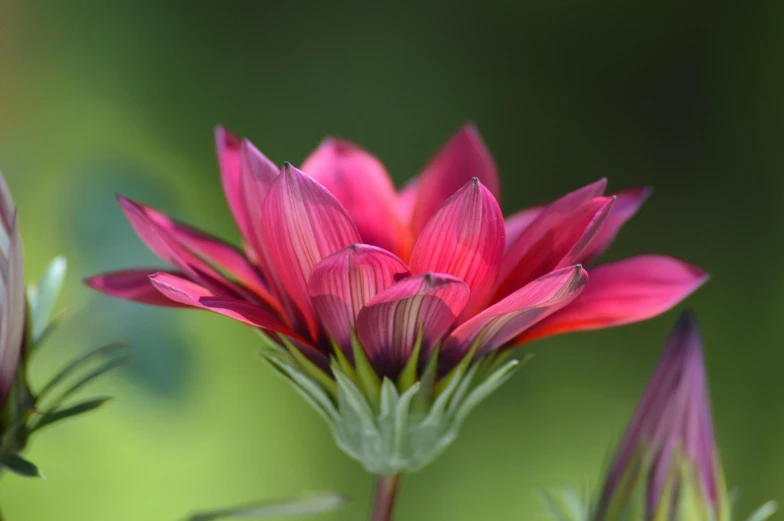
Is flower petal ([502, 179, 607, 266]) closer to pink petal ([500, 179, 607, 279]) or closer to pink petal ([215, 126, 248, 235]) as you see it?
pink petal ([500, 179, 607, 279])

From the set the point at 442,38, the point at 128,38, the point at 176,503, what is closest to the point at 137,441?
the point at 176,503

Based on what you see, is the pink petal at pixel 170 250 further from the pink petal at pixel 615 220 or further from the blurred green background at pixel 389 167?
the blurred green background at pixel 389 167

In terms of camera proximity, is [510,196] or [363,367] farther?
[510,196]

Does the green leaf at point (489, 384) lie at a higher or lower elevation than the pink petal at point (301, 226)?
lower

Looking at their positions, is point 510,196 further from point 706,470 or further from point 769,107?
point 706,470

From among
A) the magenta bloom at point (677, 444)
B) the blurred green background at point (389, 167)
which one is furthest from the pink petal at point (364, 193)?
the blurred green background at point (389, 167)

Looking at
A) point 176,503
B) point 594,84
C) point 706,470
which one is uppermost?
point 594,84

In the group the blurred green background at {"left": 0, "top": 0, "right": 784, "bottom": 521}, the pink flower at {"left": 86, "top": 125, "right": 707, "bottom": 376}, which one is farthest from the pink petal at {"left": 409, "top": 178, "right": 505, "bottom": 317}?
the blurred green background at {"left": 0, "top": 0, "right": 784, "bottom": 521}

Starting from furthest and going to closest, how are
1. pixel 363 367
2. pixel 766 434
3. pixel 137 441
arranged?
pixel 766 434, pixel 137 441, pixel 363 367
